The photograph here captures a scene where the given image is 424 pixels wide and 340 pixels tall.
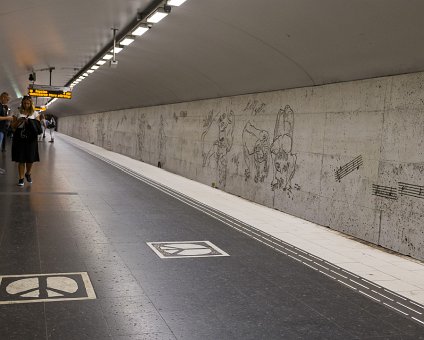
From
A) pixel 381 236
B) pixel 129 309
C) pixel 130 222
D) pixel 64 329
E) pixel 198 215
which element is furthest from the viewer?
pixel 198 215

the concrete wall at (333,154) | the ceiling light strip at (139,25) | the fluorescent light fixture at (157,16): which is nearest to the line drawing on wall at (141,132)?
the ceiling light strip at (139,25)

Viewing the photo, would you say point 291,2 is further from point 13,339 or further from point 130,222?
point 13,339

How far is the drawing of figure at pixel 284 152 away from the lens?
29.8 ft

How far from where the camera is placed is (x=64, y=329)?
340cm

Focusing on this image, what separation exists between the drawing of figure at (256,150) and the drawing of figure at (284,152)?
0.32 meters

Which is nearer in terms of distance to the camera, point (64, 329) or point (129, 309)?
point (64, 329)

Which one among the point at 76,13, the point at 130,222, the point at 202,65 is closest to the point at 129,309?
the point at 130,222

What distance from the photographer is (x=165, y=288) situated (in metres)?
4.42

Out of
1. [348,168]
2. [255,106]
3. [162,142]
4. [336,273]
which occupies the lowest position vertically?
[336,273]

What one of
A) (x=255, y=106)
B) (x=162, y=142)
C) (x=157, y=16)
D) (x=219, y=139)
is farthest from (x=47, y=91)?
(x=157, y=16)

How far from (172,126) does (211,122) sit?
12.4ft

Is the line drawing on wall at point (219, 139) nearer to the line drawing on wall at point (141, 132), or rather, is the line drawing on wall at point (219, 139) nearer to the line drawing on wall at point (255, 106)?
the line drawing on wall at point (255, 106)

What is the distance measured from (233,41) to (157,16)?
56.0 inches

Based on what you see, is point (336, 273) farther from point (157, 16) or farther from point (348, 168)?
point (157, 16)
